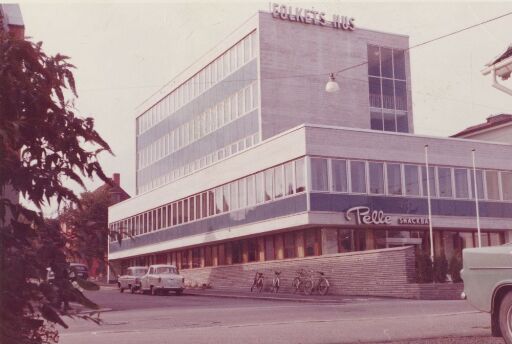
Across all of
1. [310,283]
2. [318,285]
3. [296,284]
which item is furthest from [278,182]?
[318,285]

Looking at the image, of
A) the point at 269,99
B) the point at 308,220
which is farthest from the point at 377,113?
the point at 308,220

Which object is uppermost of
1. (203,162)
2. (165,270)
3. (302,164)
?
(203,162)

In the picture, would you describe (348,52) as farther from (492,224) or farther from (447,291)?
(447,291)

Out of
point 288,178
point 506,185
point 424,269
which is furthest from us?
point 506,185

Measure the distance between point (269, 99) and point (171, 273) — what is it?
12337 mm

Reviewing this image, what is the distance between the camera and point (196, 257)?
156ft

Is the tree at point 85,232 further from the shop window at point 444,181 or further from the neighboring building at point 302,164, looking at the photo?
the shop window at point 444,181

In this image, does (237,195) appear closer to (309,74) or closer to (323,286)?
(309,74)

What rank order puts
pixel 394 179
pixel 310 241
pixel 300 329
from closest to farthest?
pixel 300 329 → pixel 310 241 → pixel 394 179

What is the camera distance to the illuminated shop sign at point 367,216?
1283 inches

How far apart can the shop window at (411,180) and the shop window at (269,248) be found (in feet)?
25.8

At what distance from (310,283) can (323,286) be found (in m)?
0.87

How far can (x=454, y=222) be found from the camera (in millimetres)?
35812

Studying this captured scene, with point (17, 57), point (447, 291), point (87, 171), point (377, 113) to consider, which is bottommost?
point (447, 291)
